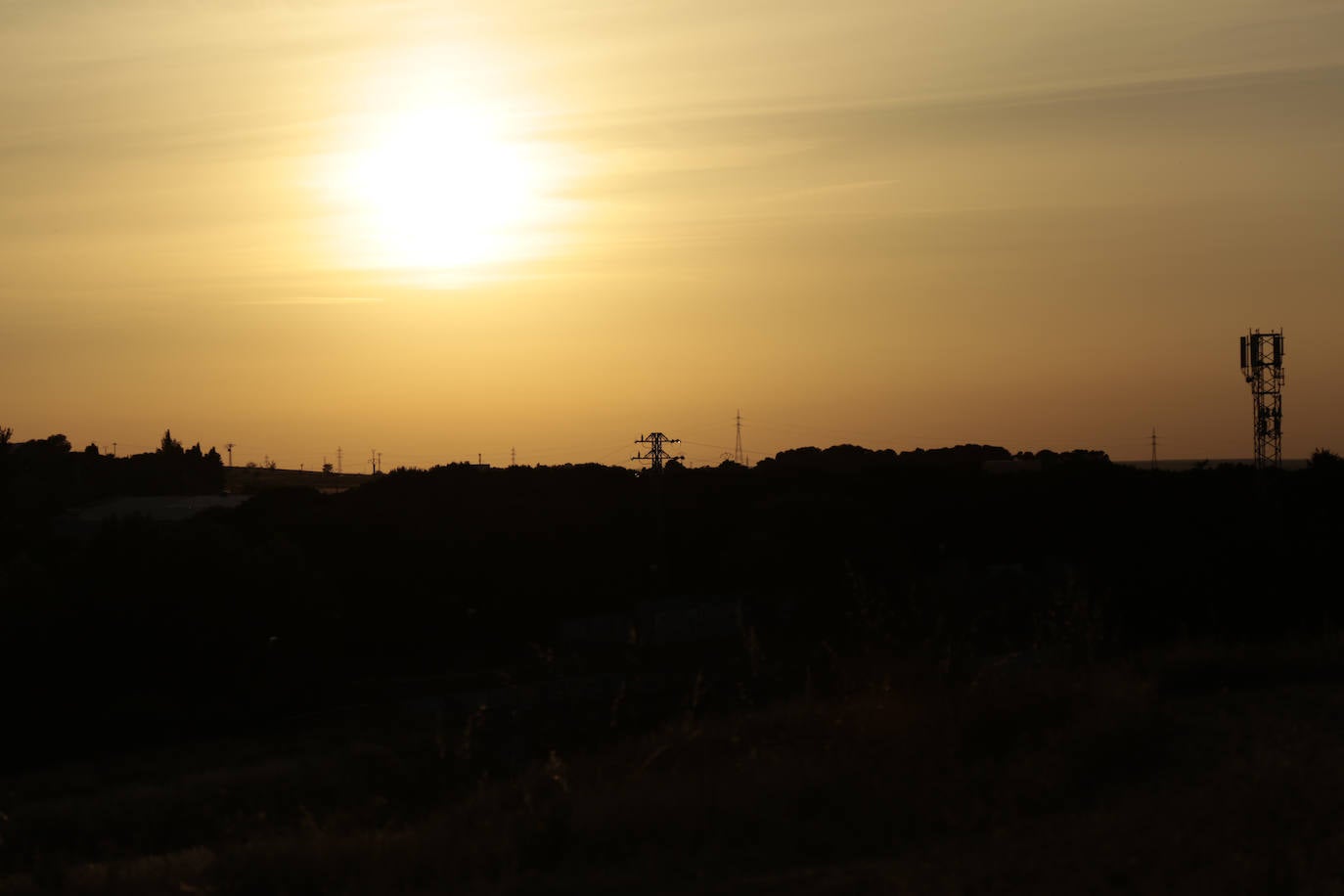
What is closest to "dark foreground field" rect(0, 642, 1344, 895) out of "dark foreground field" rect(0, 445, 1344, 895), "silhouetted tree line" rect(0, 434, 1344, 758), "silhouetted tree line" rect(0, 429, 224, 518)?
"dark foreground field" rect(0, 445, 1344, 895)

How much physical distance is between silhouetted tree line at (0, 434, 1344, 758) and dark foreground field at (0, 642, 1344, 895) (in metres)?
1.00

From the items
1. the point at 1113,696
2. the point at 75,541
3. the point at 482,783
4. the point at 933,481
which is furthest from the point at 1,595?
the point at 933,481

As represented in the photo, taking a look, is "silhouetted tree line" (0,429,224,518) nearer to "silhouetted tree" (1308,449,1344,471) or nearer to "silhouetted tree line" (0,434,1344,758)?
"silhouetted tree line" (0,434,1344,758)

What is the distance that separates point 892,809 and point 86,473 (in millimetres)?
94363

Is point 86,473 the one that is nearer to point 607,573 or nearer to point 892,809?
point 607,573

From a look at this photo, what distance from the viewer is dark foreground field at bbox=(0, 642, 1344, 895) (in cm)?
594

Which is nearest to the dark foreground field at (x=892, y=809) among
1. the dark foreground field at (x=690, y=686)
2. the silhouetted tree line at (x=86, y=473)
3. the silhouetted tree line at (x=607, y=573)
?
the dark foreground field at (x=690, y=686)

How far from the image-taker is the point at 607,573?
4991 centimetres

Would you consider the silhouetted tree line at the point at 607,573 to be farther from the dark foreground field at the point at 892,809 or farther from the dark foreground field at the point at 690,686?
the dark foreground field at the point at 892,809

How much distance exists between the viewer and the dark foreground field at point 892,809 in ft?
19.5

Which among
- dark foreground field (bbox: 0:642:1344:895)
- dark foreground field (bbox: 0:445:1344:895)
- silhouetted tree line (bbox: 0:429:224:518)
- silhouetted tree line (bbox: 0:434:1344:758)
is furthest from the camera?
silhouetted tree line (bbox: 0:429:224:518)

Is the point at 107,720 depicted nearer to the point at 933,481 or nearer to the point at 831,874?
the point at 831,874

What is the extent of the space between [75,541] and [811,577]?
26147 mm

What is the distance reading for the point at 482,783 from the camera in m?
7.77
